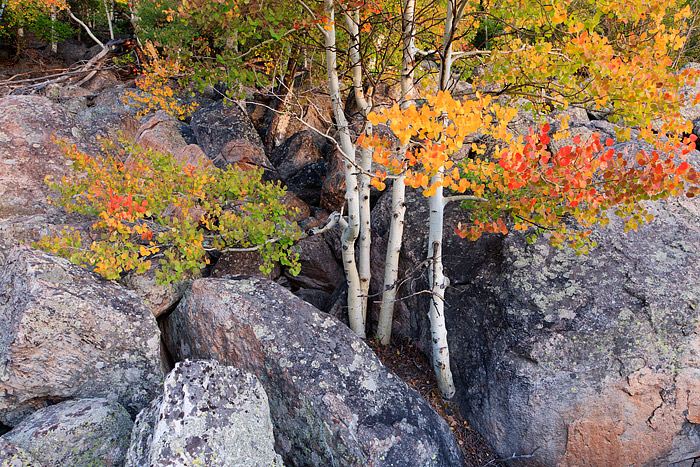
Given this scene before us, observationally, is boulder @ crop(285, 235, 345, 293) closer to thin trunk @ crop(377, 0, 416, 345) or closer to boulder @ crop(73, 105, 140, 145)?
thin trunk @ crop(377, 0, 416, 345)

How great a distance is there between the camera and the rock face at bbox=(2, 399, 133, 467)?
3779 millimetres

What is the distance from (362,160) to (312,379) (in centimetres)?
333

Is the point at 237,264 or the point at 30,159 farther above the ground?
the point at 30,159

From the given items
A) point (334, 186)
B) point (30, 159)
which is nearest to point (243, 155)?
point (334, 186)

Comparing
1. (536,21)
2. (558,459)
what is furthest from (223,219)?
(558,459)

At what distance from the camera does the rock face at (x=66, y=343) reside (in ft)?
15.3

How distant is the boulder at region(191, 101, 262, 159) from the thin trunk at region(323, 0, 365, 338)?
5786 mm

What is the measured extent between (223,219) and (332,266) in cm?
302

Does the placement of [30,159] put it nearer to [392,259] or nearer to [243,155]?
[243,155]

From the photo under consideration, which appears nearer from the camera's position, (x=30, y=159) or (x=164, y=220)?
(x=164, y=220)

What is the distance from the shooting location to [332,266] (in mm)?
8555

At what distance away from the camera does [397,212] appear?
611 centimetres

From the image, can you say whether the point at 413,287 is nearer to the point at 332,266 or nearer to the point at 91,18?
the point at 332,266

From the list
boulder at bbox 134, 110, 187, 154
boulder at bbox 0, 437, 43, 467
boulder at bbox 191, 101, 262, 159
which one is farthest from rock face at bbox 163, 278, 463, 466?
boulder at bbox 191, 101, 262, 159
